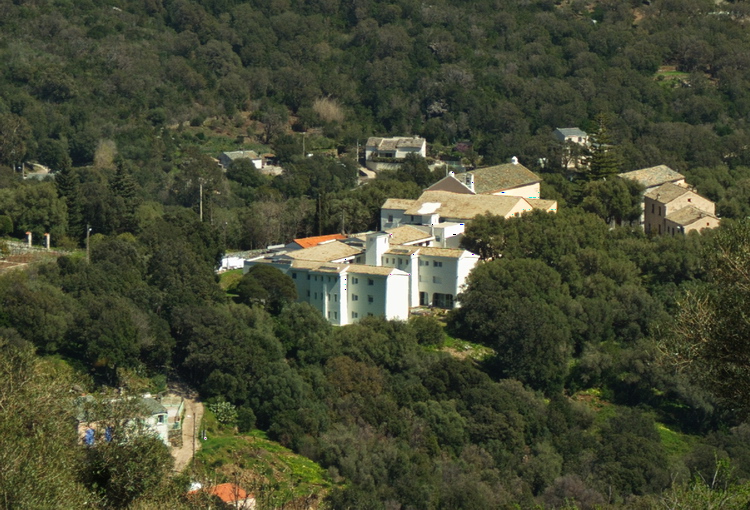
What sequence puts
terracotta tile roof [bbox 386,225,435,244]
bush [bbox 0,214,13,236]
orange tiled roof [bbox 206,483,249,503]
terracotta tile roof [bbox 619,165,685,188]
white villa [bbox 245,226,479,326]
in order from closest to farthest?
orange tiled roof [bbox 206,483,249,503] < white villa [bbox 245,226,479,326] < terracotta tile roof [bbox 386,225,435,244] < bush [bbox 0,214,13,236] < terracotta tile roof [bbox 619,165,685,188]

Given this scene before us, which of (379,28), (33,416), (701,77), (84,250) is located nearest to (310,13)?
(379,28)

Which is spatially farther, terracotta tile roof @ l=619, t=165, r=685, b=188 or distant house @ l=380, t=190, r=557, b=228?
terracotta tile roof @ l=619, t=165, r=685, b=188

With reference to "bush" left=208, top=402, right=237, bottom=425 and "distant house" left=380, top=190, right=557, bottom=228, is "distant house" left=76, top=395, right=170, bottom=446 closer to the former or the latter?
"bush" left=208, top=402, right=237, bottom=425

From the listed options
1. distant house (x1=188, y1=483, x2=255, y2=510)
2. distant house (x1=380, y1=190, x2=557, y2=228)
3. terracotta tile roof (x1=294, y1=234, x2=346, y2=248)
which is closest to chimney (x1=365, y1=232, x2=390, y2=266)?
terracotta tile roof (x1=294, y1=234, x2=346, y2=248)

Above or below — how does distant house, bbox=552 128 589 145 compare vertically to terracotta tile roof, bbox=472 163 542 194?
above

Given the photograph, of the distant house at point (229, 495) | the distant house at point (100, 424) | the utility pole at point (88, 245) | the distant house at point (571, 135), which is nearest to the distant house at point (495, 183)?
the utility pole at point (88, 245)

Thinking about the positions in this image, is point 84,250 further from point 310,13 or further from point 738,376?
point 310,13
